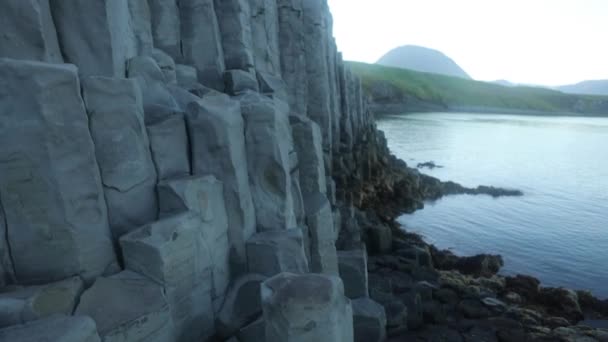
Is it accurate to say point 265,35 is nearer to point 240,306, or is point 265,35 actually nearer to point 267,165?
point 267,165

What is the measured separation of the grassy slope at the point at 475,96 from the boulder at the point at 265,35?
4710 inches

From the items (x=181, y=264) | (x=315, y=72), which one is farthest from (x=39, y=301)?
(x=315, y=72)

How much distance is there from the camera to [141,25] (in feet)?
34.4

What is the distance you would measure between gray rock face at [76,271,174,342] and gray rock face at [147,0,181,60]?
7461mm

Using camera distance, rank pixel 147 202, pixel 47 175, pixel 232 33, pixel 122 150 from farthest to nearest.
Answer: pixel 232 33 → pixel 147 202 → pixel 122 150 → pixel 47 175

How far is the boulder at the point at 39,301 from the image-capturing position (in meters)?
5.17

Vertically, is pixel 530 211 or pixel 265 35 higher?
pixel 265 35

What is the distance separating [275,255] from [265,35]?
10376 millimetres

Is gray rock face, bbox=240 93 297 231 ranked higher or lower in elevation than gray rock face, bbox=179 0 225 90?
lower

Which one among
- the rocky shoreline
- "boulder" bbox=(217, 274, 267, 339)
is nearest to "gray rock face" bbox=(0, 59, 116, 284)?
"boulder" bbox=(217, 274, 267, 339)

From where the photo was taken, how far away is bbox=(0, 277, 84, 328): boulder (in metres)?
5.17

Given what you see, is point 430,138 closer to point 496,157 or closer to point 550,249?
point 496,157

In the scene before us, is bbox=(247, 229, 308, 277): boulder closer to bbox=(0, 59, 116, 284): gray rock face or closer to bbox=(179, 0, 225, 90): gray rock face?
bbox=(0, 59, 116, 284): gray rock face

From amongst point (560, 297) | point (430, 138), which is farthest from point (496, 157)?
point (560, 297)
